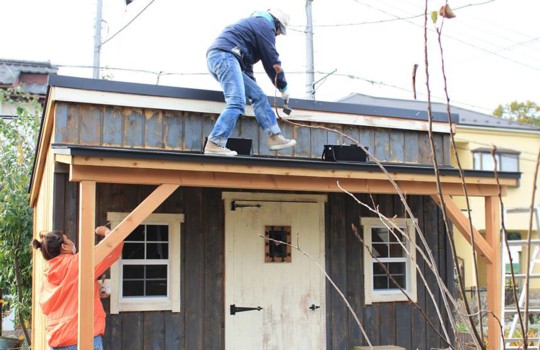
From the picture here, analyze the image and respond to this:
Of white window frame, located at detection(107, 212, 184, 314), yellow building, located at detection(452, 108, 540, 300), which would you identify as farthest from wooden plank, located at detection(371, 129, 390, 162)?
→ yellow building, located at detection(452, 108, 540, 300)

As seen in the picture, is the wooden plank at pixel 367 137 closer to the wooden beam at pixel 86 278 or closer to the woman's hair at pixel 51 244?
the wooden beam at pixel 86 278

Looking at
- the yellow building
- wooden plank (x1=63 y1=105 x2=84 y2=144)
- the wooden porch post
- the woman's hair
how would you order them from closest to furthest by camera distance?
the woman's hair < wooden plank (x1=63 y1=105 x2=84 y2=144) < the wooden porch post < the yellow building

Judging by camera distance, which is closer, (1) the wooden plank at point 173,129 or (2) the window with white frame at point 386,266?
(1) the wooden plank at point 173,129

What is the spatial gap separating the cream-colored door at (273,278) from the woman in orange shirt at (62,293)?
83.1 inches

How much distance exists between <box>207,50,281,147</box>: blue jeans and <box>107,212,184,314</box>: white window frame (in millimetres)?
1244

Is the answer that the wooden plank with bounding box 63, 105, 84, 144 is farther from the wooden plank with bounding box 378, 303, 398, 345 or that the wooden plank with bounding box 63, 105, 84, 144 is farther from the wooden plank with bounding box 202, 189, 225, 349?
the wooden plank with bounding box 378, 303, 398, 345

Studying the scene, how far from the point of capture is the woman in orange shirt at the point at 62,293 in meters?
6.22

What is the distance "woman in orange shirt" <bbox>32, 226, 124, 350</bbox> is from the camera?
622 centimetres

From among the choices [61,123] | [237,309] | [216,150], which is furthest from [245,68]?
[237,309]

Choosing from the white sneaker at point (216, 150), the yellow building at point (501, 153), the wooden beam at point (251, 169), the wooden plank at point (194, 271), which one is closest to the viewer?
the wooden beam at point (251, 169)

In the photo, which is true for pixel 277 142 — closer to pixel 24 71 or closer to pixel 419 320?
pixel 419 320

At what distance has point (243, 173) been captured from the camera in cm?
699

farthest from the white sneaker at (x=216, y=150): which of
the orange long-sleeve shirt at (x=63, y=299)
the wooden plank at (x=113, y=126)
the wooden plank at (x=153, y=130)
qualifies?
the orange long-sleeve shirt at (x=63, y=299)

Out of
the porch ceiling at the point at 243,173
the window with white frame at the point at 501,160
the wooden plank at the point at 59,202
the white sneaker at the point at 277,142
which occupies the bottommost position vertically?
the wooden plank at the point at 59,202
